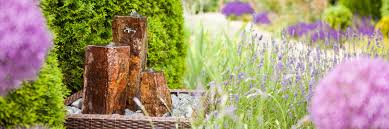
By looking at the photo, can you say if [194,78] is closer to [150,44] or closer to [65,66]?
[150,44]

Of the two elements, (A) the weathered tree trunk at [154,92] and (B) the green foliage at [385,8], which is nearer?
(A) the weathered tree trunk at [154,92]

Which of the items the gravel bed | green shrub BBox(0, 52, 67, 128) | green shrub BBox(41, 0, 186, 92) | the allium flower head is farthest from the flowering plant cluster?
the allium flower head

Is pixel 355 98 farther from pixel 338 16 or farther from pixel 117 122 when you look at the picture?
pixel 338 16

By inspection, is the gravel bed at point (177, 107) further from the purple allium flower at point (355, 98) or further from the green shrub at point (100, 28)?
the purple allium flower at point (355, 98)

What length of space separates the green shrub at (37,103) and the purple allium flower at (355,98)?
3.49 feet

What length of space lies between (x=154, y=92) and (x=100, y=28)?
65cm

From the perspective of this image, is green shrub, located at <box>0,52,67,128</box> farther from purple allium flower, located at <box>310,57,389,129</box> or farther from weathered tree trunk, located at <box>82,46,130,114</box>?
purple allium flower, located at <box>310,57,389,129</box>

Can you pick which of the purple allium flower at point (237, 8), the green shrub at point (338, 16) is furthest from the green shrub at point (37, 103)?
the green shrub at point (338, 16)

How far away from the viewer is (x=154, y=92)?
3674 millimetres

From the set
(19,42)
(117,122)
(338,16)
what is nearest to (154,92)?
(117,122)

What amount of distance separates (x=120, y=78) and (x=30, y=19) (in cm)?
121

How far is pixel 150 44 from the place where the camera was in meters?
4.34

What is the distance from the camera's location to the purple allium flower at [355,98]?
7.54 feet

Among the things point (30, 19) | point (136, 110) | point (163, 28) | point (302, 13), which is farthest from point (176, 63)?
point (302, 13)
